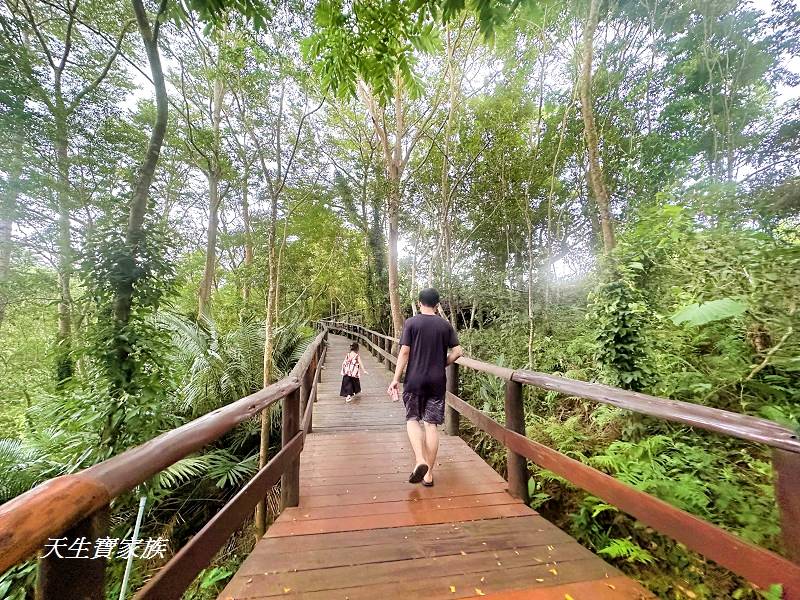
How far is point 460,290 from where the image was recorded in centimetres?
1116

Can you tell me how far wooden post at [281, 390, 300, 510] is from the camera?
2426mm

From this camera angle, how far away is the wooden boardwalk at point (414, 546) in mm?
1684

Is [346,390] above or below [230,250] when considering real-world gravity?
below

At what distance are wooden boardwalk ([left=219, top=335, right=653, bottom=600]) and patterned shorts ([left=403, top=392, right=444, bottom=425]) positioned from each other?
575 millimetres

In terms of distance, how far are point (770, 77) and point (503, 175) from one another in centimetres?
635

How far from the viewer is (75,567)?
33.4 inches

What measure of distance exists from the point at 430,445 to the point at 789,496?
2.06 m

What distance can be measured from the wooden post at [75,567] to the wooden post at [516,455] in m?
2.39

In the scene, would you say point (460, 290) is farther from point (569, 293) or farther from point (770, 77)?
point (770, 77)

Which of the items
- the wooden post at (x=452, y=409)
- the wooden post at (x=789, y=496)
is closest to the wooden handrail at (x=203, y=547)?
the wooden post at (x=789, y=496)

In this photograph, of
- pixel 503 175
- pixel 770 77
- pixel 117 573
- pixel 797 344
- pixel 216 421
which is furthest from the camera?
pixel 503 175

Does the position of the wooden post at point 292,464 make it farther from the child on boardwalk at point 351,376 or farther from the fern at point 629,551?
the child on boardwalk at point 351,376

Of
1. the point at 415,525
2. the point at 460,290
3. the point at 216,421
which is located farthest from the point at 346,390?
the point at 460,290

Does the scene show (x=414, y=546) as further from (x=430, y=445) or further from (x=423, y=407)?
(x=423, y=407)
